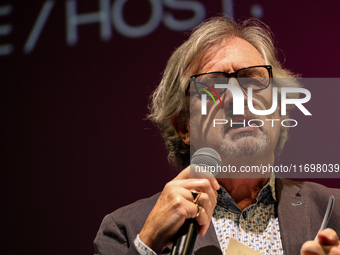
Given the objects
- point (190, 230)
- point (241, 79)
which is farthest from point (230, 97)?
point (190, 230)

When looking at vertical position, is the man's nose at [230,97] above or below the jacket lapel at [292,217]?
above

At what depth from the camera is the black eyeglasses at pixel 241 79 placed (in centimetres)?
179

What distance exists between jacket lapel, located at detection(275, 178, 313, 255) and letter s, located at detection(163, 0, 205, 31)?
1.13 m

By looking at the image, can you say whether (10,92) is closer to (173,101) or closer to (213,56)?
(173,101)

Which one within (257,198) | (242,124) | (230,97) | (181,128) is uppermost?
(230,97)

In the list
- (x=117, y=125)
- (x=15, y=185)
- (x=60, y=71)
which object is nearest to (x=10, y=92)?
(x=60, y=71)

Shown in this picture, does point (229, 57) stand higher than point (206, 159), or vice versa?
point (229, 57)

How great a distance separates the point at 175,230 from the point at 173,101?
38.3 inches

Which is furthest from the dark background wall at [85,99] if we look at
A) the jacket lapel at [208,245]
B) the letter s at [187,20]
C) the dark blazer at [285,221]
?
the jacket lapel at [208,245]

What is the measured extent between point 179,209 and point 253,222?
622mm

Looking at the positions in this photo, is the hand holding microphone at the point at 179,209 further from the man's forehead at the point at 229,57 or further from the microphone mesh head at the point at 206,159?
the man's forehead at the point at 229,57

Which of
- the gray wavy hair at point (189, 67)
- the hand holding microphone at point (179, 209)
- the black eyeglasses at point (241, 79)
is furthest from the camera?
the gray wavy hair at point (189, 67)

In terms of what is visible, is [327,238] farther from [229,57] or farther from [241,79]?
[229,57]

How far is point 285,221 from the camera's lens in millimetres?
1661
